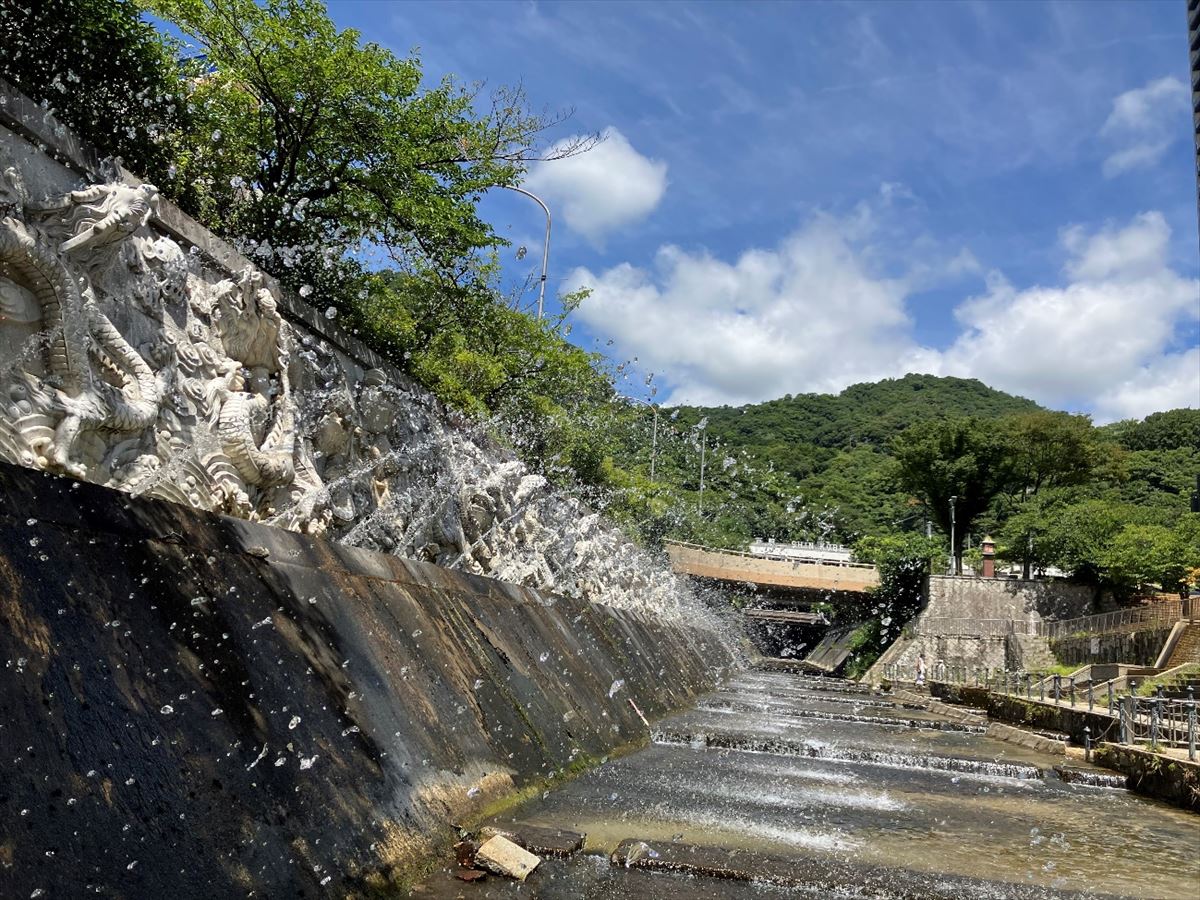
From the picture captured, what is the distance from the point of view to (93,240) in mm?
4410

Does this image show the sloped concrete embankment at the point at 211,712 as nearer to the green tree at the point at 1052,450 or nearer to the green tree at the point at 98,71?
the green tree at the point at 98,71

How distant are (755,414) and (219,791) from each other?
91.2 m

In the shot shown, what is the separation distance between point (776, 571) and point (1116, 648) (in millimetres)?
15537

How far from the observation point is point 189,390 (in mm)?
5305

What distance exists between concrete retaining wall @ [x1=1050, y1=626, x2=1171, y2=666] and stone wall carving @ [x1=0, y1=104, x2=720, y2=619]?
1089 inches

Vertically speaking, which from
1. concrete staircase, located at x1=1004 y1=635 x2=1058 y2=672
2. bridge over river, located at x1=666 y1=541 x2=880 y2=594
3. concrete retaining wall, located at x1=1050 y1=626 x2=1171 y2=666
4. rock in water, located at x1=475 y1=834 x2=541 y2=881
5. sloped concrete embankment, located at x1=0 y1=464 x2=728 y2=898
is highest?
bridge over river, located at x1=666 y1=541 x2=880 y2=594

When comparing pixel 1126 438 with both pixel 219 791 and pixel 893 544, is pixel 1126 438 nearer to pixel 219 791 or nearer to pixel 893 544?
pixel 893 544

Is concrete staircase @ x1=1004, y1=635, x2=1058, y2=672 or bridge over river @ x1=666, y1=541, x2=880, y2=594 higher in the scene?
bridge over river @ x1=666, y1=541, x2=880, y2=594

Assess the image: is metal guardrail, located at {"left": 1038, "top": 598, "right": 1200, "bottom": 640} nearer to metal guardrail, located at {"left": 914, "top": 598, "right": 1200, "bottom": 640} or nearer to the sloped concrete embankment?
metal guardrail, located at {"left": 914, "top": 598, "right": 1200, "bottom": 640}

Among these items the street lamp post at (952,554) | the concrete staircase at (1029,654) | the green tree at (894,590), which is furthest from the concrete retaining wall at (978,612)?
the street lamp post at (952,554)

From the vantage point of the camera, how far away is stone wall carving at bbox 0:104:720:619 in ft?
13.2

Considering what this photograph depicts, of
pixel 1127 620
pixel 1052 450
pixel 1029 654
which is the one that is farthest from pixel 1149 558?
pixel 1052 450

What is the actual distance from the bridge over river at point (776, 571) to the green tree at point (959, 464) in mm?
6015

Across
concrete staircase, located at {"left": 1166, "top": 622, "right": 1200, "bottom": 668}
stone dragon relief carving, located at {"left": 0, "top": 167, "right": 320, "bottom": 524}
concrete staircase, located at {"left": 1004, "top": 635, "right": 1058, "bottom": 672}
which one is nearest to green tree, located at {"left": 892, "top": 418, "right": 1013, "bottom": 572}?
concrete staircase, located at {"left": 1004, "top": 635, "right": 1058, "bottom": 672}
